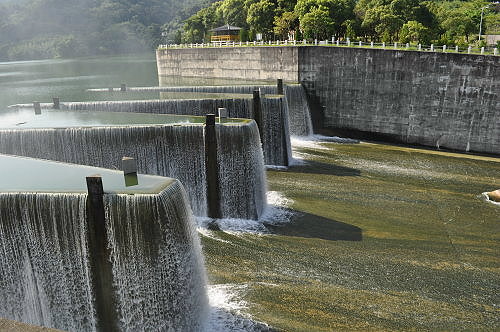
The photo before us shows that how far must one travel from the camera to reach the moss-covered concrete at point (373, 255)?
37.1 feet

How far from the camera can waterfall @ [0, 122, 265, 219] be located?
16.0 meters

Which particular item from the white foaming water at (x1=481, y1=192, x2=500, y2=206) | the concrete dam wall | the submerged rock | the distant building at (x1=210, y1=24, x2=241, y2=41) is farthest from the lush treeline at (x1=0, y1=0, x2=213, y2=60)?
the submerged rock

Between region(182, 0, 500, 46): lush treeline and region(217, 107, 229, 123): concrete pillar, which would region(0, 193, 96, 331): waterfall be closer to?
region(217, 107, 229, 123): concrete pillar

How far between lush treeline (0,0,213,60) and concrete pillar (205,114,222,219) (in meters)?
133

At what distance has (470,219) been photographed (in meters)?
17.0

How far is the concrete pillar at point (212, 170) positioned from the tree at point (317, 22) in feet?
107

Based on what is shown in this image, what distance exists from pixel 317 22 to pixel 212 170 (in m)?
33.6

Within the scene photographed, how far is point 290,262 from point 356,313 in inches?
115

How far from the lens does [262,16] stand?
183ft

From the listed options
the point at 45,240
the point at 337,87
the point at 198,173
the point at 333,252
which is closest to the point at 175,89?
the point at 337,87

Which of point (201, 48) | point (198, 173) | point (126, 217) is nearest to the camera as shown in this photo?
point (126, 217)

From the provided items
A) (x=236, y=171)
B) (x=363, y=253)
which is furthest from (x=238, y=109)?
(x=363, y=253)

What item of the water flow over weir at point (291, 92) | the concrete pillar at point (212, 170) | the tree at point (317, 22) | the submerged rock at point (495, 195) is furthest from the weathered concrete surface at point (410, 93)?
the concrete pillar at point (212, 170)

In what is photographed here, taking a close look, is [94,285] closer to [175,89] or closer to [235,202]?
[235,202]
